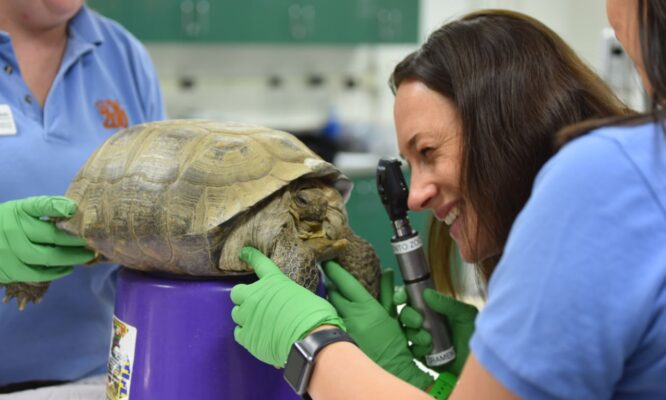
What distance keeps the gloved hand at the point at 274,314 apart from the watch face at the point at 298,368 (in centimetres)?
2

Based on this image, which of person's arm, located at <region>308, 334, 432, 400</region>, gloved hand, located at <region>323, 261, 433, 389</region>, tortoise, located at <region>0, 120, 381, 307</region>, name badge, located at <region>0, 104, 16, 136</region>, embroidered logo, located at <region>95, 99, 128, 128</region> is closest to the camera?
person's arm, located at <region>308, 334, 432, 400</region>

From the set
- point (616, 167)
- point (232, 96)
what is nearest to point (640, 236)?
point (616, 167)

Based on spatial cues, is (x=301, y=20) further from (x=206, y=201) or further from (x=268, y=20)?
(x=206, y=201)

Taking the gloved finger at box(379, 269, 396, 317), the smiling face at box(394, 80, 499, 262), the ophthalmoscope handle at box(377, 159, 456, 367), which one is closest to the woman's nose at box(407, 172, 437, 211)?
the smiling face at box(394, 80, 499, 262)

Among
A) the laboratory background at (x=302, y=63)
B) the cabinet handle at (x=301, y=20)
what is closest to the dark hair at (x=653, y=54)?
the laboratory background at (x=302, y=63)

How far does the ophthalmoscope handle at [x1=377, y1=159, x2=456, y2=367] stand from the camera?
1149mm

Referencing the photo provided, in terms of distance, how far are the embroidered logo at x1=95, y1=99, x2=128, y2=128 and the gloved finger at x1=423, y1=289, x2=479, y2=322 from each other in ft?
2.22

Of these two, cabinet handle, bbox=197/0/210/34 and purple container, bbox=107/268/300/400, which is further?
cabinet handle, bbox=197/0/210/34

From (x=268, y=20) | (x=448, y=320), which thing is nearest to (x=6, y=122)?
(x=448, y=320)

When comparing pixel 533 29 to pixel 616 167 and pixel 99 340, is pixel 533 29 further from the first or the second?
pixel 99 340

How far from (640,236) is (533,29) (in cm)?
49

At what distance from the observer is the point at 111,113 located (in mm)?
1408

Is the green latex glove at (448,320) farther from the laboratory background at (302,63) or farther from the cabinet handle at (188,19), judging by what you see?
the cabinet handle at (188,19)

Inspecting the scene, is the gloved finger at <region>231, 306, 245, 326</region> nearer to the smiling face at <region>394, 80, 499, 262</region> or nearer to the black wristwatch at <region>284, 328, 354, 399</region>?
the black wristwatch at <region>284, 328, 354, 399</region>
